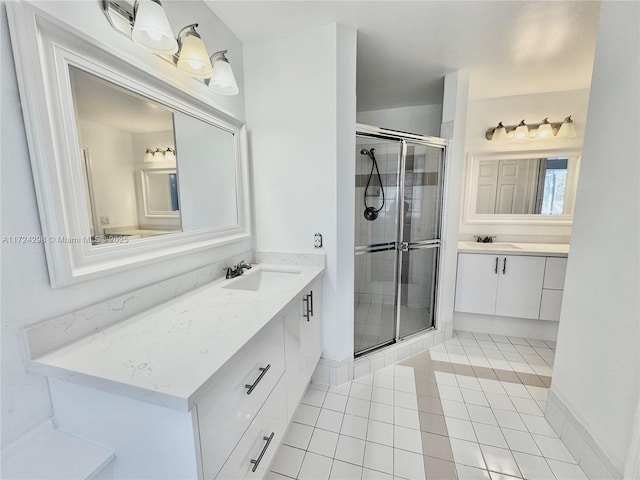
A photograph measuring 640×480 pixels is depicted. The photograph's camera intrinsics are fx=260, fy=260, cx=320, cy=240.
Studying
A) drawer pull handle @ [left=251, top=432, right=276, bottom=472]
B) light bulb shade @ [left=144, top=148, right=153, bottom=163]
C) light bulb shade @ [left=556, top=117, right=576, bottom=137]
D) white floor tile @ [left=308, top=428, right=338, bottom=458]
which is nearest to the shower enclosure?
white floor tile @ [left=308, top=428, right=338, bottom=458]

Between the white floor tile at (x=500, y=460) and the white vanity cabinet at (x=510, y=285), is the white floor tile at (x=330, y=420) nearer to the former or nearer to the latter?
the white floor tile at (x=500, y=460)

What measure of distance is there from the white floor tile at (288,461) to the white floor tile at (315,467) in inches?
1.1

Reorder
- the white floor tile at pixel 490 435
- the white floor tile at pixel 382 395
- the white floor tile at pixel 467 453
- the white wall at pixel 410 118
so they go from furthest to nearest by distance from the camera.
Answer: the white wall at pixel 410 118
the white floor tile at pixel 382 395
the white floor tile at pixel 490 435
the white floor tile at pixel 467 453

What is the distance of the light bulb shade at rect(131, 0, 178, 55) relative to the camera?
3.19 feet

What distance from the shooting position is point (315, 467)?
133 centimetres

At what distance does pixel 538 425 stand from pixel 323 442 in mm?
1300

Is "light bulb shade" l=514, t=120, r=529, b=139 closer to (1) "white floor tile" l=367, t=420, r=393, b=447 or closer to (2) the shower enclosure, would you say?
(2) the shower enclosure

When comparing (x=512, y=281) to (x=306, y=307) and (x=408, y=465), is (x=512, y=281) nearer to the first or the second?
(x=408, y=465)

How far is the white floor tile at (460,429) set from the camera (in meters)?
1.50

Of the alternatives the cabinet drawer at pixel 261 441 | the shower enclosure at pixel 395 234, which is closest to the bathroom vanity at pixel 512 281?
the shower enclosure at pixel 395 234

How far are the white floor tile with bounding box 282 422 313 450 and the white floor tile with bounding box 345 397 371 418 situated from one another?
289mm

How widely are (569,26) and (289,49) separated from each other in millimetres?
1766

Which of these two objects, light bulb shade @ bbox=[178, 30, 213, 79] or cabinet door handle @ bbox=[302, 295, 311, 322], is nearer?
light bulb shade @ bbox=[178, 30, 213, 79]

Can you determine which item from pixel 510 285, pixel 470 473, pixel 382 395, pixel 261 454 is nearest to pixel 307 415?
pixel 382 395
